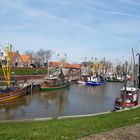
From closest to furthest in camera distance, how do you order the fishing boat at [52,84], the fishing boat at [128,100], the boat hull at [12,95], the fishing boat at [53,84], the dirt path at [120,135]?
1. the dirt path at [120,135]
2. the fishing boat at [128,100]
3. the boat hull at [12,95]
4. the fishing boat at [52,84]
5. the fishing boat at [53,84]

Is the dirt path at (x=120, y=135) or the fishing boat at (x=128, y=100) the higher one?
the dirt path at (x=120, y=135)

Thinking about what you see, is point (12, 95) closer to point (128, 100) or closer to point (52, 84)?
point (128, 100)

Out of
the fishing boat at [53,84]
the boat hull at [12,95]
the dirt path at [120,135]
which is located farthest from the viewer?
the fishing boat at [53,84]

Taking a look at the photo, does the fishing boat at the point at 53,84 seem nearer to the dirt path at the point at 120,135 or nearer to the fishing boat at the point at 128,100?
the fishing boat at the point at 128,100

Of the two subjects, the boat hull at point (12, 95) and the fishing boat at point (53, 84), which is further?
the fishing boat at point (53, 84)

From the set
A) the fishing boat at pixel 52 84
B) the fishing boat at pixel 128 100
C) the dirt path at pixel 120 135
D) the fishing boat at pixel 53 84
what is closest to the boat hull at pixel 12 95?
the fishing boat at pixel 52 84

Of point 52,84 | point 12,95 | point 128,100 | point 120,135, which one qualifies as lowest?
point 12,95

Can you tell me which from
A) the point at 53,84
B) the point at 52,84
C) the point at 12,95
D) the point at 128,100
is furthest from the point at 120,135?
the point at 53,84

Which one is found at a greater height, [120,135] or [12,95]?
[120,135]

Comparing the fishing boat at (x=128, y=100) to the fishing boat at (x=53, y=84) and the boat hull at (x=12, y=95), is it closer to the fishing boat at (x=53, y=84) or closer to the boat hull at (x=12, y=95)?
the boat hull at (x=12, y=95)

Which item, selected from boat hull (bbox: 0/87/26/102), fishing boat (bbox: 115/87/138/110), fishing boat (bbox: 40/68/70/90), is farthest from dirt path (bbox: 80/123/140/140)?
fishing boat (bbox: 40/68/70/90)

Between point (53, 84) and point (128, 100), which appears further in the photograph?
point (53, 84)

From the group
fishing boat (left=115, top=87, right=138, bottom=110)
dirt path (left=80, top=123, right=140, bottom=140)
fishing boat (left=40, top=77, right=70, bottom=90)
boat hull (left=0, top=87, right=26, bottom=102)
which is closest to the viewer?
dirt path (left=80, top=123, right=140, bottom=140)

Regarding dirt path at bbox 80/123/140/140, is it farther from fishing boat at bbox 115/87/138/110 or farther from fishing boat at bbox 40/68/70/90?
fishing boat at bbox 40/68/70/90
